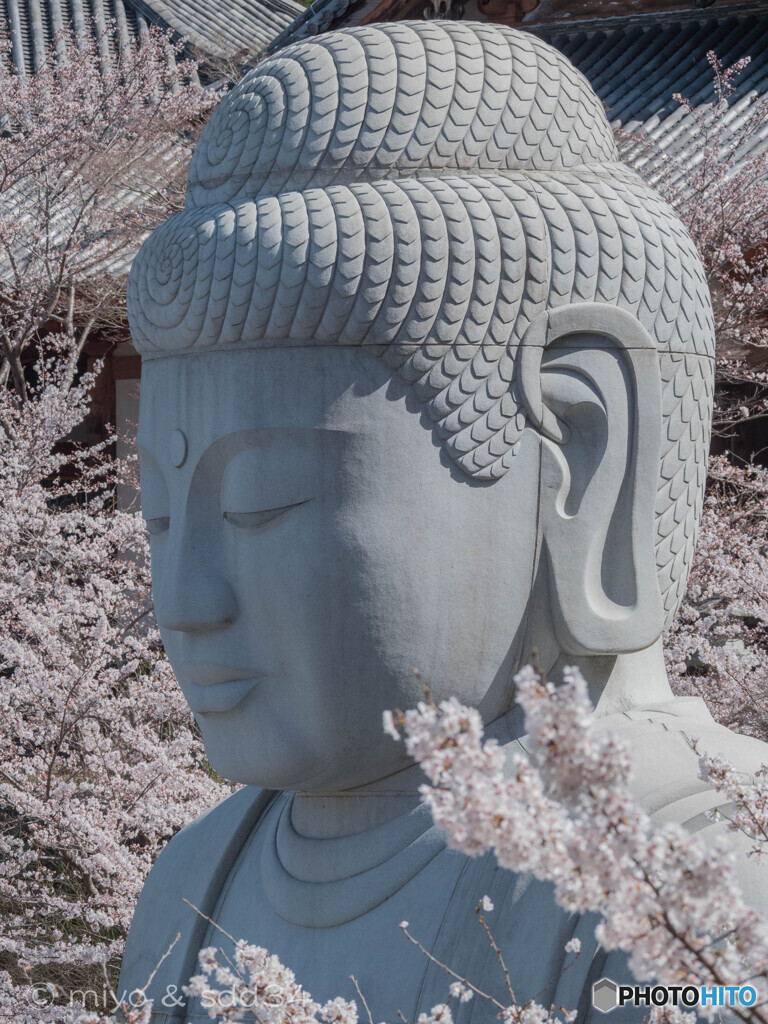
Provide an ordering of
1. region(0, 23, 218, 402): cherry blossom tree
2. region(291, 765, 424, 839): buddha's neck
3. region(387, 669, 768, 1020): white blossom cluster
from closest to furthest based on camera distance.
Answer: region(387, 669, 768, 1020): white blossom cluster, region(291, 765, 424, 839): buddha's neck, region(0, 23, 218, 402): cherry blossom tree

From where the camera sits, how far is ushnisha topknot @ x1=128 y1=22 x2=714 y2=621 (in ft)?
6.17

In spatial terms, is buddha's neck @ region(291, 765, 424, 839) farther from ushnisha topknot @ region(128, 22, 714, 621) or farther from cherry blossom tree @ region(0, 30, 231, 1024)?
cherry blossom tree @ region(0, 30, 231, 1024)

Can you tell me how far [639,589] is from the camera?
1.96 m

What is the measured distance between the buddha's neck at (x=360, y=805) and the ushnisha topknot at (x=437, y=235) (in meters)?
0.54

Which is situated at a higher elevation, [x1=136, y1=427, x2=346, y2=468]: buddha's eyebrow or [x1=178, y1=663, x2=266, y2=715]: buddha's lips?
[x1=136, y1=427, x2=346, y2=468]: buddha's eyebrow

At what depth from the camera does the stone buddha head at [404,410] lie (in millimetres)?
1879

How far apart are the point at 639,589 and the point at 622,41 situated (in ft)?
33.2

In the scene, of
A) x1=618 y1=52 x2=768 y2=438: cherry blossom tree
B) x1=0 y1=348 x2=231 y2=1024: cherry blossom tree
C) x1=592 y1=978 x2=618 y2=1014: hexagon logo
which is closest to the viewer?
x1=592 y1=978 x2=618 y2=1014: hexagon logo

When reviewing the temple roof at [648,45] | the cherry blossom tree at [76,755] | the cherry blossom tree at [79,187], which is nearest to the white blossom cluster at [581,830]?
the cherry blossom tree at [76,755]

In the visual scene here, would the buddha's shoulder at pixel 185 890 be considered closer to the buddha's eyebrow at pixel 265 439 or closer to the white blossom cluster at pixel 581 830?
the buddha's eyebrow at pixel 265 439

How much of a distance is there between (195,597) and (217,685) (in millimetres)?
163

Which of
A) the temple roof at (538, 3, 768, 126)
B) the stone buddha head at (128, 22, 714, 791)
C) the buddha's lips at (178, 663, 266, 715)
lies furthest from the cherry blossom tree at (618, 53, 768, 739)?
the buddha's lips at (178, 663, 266, 715)

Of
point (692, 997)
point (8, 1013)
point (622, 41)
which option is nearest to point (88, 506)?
point (8, 1013)

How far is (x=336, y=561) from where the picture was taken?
188 cm
